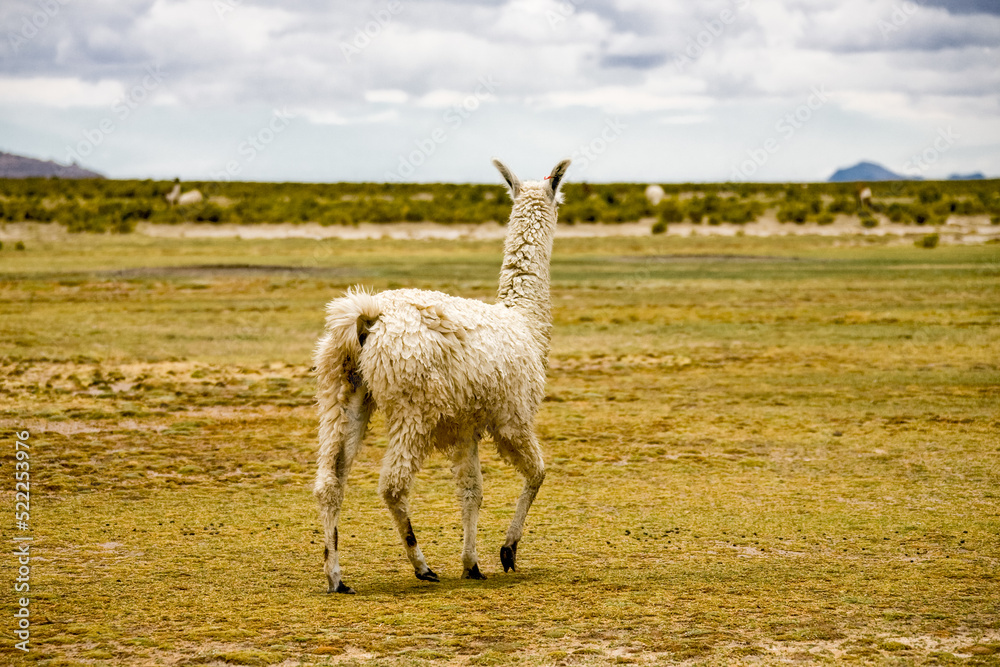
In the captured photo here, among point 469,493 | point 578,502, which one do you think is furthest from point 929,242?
point 469,493

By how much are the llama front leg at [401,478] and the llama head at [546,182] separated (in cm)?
281

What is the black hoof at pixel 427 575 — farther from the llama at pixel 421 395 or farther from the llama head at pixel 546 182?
the llama head at pixel 546 182

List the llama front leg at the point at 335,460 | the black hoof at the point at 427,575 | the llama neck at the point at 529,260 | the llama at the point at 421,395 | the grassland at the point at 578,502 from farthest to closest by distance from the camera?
the llama neck at the point at 529,260 → the black hoof at the point at 427,575 → the llama at the point at 421,395 → the llama front leg at the point at 335,460 → the grassland at the point at 578,502

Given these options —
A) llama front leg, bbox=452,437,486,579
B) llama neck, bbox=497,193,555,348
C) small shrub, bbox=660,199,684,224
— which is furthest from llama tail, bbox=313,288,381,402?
small shrub, bbox=660,199,684,224

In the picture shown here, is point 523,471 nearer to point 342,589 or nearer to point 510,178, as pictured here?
point 342,589

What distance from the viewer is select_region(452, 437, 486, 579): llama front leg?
26.9 ft

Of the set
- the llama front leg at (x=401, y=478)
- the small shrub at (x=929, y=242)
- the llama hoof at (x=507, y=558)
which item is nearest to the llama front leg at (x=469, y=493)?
the llama hoof at (x=507, y=558)

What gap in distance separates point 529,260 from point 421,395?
6.86 ft

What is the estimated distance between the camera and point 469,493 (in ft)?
27.5

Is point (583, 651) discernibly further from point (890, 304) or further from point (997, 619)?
point (890, 304)

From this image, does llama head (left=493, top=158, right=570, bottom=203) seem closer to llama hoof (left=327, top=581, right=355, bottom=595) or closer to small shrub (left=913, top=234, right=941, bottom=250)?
llama hoof (left=327, top=581, right=355, bottom=595)

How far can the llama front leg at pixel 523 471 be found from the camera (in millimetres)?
8383

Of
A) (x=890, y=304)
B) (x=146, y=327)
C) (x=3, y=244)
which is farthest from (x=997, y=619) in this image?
(x=3, y=244)

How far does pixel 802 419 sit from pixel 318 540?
7.80m
